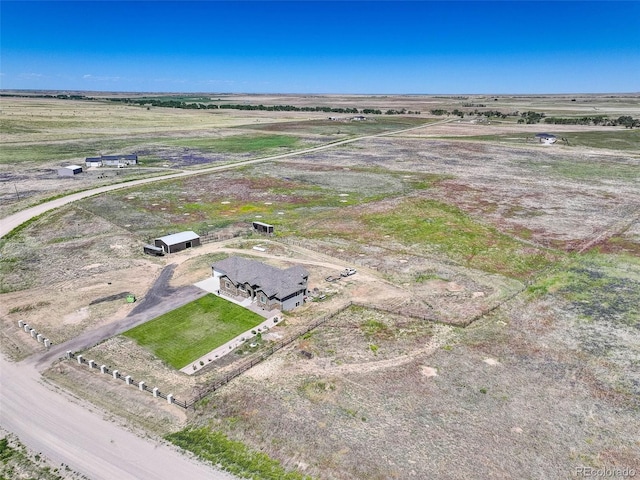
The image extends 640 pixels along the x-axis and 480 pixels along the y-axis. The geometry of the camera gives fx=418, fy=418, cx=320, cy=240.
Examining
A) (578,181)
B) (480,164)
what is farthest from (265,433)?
(480,164)

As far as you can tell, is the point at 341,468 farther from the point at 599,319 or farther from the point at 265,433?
the point at 599,319

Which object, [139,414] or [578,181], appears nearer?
[139,414]

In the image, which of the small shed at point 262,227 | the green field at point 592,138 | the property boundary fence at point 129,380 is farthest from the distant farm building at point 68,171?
the green field at point 592,138

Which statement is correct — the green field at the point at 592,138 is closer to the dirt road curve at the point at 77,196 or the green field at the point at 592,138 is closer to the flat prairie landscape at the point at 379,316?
the flat prairie landscape at the point at 379,316

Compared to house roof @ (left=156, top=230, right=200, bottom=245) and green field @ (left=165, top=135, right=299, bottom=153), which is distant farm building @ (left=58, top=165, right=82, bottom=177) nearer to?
green field @ (left=165, top=135, right=299, bottom=153)

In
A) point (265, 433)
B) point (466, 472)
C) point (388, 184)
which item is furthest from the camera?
point (388, 184)

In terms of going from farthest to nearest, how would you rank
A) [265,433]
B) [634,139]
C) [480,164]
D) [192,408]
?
[634,139], [480,164], [192,408], [265,433]

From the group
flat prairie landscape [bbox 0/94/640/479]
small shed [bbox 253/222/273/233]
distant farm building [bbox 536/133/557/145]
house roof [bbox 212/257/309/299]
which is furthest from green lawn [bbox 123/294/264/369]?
distant farm building [bbox 536/133/557/145]

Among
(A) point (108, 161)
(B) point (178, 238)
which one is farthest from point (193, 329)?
(A) point (108, 161)
